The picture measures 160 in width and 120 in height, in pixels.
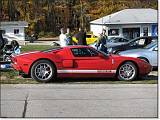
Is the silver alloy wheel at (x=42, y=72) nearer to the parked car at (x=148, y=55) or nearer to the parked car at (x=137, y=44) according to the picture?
the parked car at (x=148, y=55)

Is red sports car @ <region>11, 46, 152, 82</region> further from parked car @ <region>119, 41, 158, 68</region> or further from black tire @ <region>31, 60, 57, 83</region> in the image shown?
parked car @ <region>119, 41, 158, 68</region>

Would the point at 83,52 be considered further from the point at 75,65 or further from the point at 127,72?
the point at 127,72

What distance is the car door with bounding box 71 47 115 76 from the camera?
11.1 meters

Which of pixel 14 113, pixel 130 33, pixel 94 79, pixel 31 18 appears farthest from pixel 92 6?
pixel 14 113

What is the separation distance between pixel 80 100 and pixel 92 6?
Answer: 68672 mm

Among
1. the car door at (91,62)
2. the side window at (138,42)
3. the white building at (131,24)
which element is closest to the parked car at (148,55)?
the car door at (91,62)

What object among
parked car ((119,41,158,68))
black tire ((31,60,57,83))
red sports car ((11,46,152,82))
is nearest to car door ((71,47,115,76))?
red sports car ((11,46,152,82))

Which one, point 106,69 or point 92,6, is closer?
point 106,69

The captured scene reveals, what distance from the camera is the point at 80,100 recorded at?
312 inches

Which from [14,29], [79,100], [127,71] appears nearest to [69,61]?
[127,71]

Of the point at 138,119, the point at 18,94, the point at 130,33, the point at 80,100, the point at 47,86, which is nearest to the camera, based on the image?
the point at 138,119

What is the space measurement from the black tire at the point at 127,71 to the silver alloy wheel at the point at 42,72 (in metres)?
1.98

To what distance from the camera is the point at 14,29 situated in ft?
225

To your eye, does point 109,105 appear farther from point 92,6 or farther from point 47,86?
point 92,6
